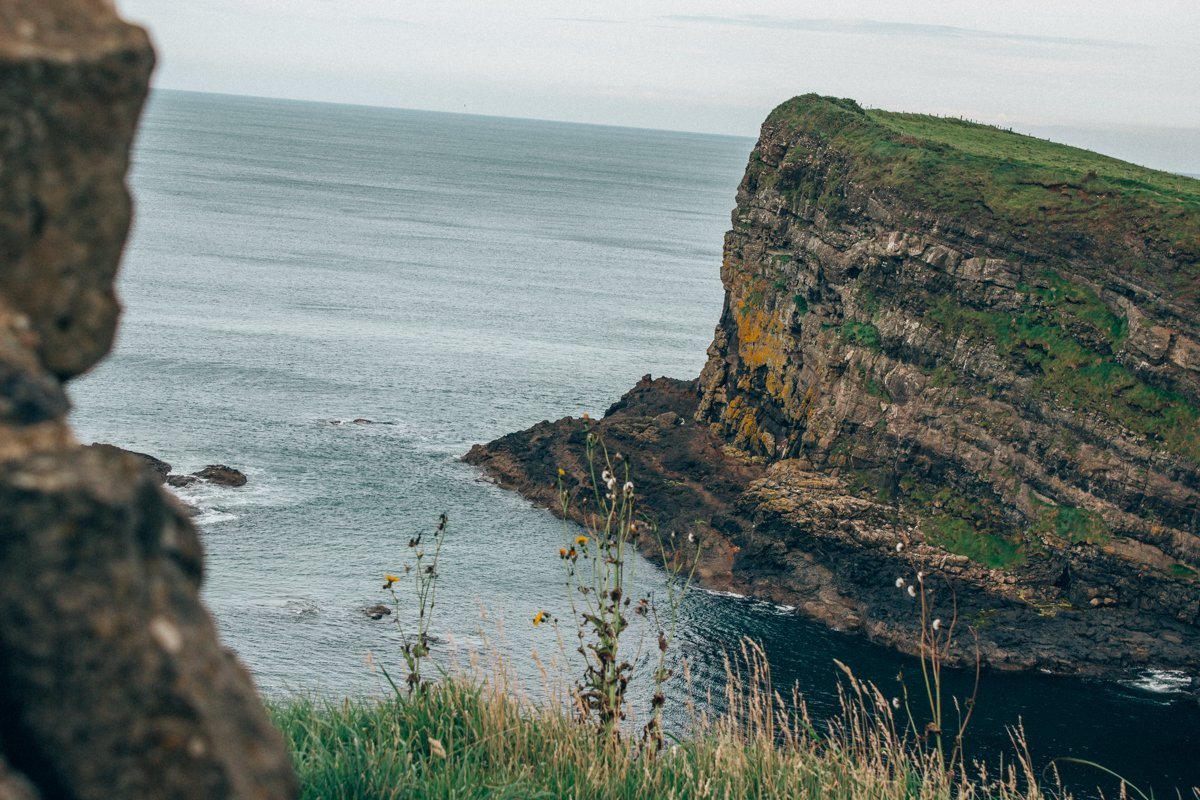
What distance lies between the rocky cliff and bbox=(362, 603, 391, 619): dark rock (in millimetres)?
13042

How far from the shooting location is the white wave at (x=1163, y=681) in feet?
128

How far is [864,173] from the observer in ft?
178

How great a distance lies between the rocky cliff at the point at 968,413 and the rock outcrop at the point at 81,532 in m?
36.9

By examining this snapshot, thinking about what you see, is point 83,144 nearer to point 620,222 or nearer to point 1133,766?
point 1133,766

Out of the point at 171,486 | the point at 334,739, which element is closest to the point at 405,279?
the point at 171,486

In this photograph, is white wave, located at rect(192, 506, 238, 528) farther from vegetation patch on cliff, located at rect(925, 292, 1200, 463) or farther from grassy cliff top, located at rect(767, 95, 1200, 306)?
grassy cliff top, located at rect(767, 95, 1200, 306)

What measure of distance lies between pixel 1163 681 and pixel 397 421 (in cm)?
3754

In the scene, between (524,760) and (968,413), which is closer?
(524,760)

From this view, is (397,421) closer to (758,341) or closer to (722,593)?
(758,341)

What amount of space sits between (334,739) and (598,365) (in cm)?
7078

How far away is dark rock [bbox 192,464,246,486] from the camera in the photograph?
51406 millimetres

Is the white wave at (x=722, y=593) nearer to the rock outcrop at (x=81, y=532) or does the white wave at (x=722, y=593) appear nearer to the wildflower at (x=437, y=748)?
the wildflower at (x=437, y=748)

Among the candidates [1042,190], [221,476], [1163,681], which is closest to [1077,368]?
[1042,190]

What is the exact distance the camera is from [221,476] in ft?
169
